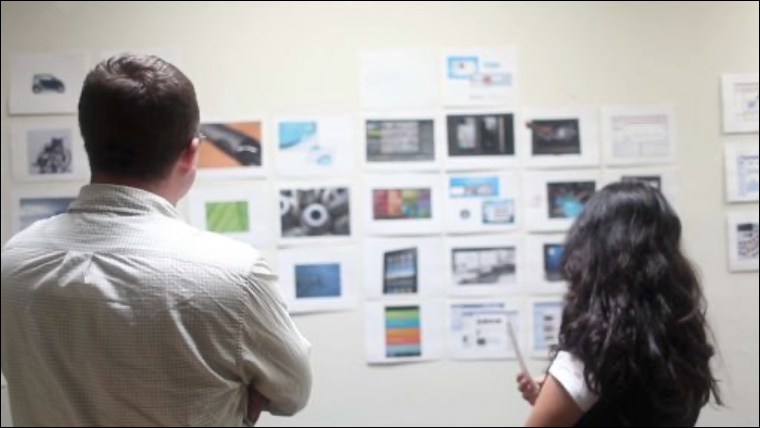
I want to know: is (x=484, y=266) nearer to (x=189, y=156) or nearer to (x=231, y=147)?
(x=231, y=147)

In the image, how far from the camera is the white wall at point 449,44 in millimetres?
1936

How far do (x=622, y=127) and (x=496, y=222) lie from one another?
1.62 feet

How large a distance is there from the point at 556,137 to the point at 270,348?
1337 millimetres

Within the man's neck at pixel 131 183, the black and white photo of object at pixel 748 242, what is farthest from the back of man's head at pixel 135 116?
the black and white photo of object at pixel 748 242

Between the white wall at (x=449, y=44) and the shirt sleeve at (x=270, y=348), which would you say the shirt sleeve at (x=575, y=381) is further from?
the white wall at (x=449, y=44)

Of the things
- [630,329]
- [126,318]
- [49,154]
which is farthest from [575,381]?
[49,154]

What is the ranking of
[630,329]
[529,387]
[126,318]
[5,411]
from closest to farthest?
[126,318] → [630,329] → [529,387] → [5,411]

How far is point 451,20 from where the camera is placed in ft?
6.42

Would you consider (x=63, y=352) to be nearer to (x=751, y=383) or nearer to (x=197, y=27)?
(x=197, y=27)

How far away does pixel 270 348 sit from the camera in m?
0.91

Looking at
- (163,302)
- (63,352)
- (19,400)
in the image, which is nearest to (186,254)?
(163,302)

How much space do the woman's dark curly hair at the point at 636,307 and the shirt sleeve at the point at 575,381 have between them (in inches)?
0.5

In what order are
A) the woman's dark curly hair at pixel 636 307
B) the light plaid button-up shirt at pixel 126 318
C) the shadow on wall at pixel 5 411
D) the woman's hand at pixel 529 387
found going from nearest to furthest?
1. the light plaid button-up shirt at pixel 126 318
2. the woman's dark curly hair at pixel 636 307
3. the woman's hand at pixel 529 387
4. the shadow on wall at pixel 5 411

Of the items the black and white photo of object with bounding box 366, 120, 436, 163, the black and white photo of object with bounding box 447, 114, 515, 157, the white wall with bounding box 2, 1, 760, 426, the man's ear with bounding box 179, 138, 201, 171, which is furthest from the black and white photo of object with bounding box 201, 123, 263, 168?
the man's ear with bounding box 179, 138, 201, 171
